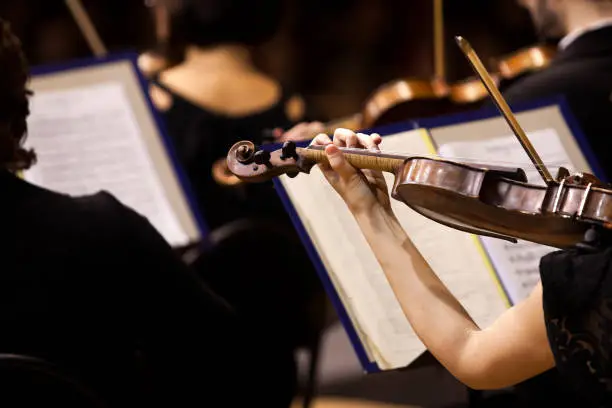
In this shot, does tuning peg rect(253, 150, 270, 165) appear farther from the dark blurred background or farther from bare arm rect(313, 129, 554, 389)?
the dark blurred background

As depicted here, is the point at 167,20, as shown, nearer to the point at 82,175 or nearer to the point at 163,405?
the point at 82,175

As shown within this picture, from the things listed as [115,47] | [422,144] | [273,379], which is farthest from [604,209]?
[115,47]

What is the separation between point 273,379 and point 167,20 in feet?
3.98

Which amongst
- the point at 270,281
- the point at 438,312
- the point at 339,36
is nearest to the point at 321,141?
the point at 438,312

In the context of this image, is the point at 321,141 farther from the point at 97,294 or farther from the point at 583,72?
the point at 583,72

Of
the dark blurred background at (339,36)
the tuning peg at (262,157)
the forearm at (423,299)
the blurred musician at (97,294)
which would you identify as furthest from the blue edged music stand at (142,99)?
the dark blurred background at (339,36)

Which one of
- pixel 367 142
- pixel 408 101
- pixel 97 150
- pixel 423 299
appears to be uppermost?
pixel 367 142

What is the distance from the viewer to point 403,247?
41.5 inches

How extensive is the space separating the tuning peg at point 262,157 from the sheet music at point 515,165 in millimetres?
285

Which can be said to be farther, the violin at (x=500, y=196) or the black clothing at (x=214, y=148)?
the black clothing at (x=214, y=148)

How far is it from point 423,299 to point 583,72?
85cm

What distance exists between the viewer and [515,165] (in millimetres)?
1304

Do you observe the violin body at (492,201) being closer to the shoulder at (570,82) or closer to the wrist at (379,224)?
the wrist at (379,224)

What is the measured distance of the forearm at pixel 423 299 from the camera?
1.02 meters
